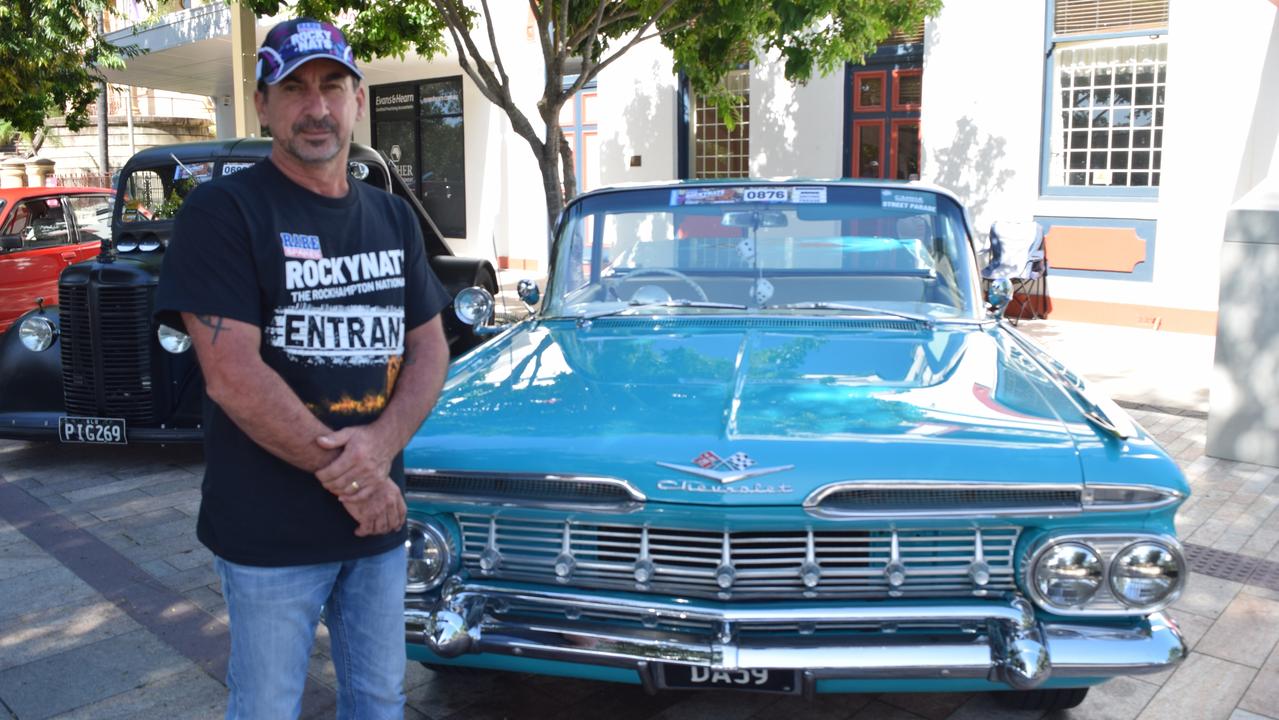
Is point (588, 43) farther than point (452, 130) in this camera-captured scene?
No

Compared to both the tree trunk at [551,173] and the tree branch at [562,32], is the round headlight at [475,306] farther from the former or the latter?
the tree trunk at [551,173]

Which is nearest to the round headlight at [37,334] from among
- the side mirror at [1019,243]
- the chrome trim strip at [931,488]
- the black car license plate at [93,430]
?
the black car license plate at [93,430]

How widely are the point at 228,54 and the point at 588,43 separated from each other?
41.0 ft

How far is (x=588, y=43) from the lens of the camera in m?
8.92

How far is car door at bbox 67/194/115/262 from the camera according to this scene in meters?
10.7

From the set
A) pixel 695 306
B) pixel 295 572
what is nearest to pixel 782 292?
pixel 695 306

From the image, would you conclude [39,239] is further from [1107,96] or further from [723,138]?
[1107,96]

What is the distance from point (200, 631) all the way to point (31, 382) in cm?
324

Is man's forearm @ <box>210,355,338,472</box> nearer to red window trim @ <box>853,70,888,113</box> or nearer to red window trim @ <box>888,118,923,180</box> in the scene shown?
red window trim @ <box>888,118,923,180</box>

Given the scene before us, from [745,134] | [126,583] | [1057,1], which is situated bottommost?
[126,583]

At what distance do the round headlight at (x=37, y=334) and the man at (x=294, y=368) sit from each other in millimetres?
5238

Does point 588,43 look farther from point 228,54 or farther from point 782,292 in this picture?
point 228,54

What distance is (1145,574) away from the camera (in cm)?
268

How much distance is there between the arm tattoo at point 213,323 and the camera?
202cm
